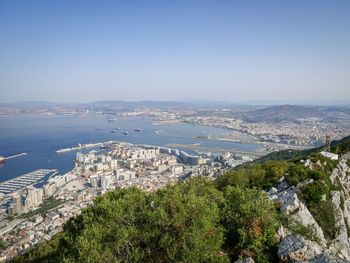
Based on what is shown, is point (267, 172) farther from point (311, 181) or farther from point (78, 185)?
point (78, 185)

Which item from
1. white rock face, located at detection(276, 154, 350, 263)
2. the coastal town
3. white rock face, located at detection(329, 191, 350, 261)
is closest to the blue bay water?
the coastal town

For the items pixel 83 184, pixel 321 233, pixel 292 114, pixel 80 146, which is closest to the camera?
pixel 321 233

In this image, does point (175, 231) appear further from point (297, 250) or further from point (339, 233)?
point (339, 233)

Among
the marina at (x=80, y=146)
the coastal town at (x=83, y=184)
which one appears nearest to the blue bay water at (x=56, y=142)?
the marina at (x=80, y=146)

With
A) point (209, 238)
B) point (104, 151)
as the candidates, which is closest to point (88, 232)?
point (209, 238)

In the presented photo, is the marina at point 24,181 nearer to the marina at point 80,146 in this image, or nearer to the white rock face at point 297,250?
the marina at point 80,146

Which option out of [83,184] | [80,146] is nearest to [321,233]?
[83,184]
